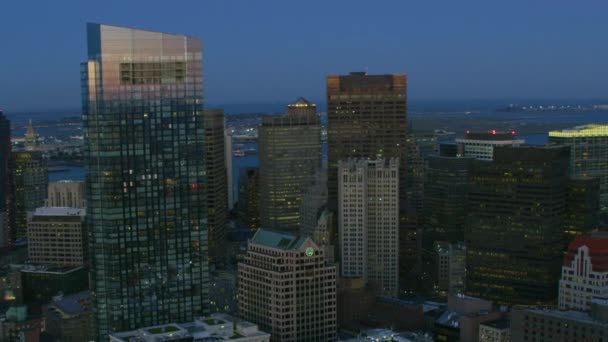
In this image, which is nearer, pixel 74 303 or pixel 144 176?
pixel 144 176

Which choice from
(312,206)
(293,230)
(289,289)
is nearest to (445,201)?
(312,206)

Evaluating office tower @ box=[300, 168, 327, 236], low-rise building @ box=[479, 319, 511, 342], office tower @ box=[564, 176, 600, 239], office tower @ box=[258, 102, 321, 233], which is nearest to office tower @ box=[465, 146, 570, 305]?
office tower @ box=[564, 176, 600, 239]

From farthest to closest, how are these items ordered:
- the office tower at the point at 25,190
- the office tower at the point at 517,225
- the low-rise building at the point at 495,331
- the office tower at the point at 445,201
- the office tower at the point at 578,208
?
the office tower at the point at 25,190, the office tower at the point at 445,201, the office tower at the point at 578,208, the office tower at the point at 517,225, the low-rise building at the point at 495,331

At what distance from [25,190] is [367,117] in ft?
246

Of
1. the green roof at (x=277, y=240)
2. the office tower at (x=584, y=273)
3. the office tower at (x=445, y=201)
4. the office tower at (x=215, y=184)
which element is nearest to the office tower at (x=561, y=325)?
the office tower at (x=584, y=273)

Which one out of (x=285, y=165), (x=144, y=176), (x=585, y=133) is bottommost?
(x=285, y=165)

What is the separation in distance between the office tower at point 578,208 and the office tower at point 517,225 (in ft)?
4.48

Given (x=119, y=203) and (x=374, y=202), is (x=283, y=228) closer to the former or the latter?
(x=374, y=202)

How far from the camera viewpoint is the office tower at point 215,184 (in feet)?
531

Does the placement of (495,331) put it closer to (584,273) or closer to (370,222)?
(584,273)

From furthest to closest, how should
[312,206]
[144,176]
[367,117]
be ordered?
[367,117], [312,206], [144,176]

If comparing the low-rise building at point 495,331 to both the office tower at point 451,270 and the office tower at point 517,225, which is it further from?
the office tower at point 451,270

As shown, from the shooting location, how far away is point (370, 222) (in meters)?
138

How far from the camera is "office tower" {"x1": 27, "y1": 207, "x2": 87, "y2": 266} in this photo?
14800 cm
